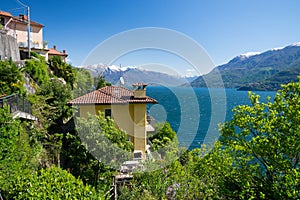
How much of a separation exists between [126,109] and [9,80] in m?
6.85

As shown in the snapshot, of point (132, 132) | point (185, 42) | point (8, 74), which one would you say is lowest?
point (132, 132)

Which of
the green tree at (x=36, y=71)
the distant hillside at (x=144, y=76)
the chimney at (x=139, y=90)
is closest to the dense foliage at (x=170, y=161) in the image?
the chimney at (x=139, y=90)

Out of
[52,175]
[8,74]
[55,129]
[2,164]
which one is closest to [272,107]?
[52,175]

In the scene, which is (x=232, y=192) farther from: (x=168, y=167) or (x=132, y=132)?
(x=132, y=132)

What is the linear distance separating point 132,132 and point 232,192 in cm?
882

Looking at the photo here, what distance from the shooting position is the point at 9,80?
1216cm

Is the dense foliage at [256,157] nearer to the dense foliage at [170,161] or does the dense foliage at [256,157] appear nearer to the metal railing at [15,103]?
the dense foliage at [170,161]

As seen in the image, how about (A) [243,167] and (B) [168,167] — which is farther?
(B) [168,167]

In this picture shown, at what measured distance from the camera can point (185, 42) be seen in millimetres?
11211

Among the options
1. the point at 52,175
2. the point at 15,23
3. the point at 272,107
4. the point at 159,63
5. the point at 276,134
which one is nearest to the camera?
the point at 52,175

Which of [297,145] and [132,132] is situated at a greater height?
[297,145]

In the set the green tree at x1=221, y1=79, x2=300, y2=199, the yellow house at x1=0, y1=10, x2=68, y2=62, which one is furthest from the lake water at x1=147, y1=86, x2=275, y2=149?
the yellow house at x1=0, y1=10, x2=68, y2=62

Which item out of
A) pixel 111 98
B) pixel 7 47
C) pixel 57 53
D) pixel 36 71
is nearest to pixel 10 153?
pixel 111 98

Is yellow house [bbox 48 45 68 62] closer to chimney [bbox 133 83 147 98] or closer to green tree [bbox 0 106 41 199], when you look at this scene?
chimney [bbox 133 83 147 98]
